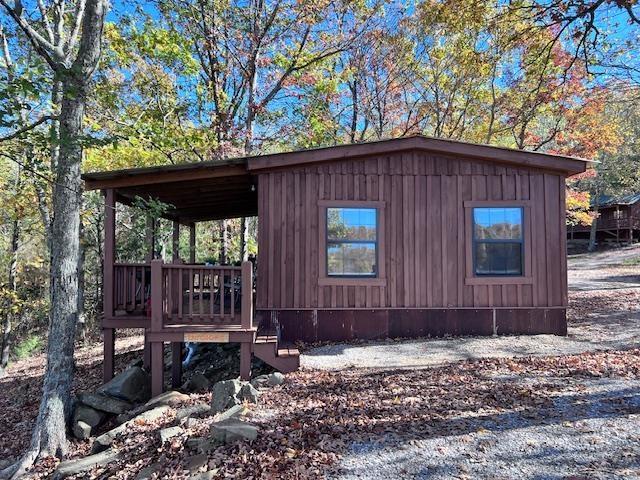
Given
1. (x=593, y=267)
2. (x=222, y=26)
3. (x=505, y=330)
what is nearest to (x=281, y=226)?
(x=505, y=330)

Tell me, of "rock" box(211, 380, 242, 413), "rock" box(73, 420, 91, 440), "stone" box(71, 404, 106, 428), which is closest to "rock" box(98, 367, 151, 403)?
"stone" box(71, 404, 106, 428)

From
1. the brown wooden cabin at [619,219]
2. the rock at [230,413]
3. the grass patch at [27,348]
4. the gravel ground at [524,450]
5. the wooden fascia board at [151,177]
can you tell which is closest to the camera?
the gravel ground at [524,450]

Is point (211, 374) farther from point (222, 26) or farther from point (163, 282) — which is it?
point (222, 26)

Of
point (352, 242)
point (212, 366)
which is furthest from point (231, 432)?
point (352, 242)

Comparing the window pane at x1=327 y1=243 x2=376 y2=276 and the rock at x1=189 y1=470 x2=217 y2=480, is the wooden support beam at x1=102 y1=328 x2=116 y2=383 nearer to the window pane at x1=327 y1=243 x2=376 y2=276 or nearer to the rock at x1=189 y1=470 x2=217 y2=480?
the window pane at x1=327 y1=243 x2=376 y2=276

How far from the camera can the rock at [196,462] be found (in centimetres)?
334

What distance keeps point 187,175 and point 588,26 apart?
20.1ft

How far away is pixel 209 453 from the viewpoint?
3.51 metres

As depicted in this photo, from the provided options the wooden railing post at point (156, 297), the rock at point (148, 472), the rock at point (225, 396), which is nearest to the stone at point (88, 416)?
the wooden railing post at point (156, 297)

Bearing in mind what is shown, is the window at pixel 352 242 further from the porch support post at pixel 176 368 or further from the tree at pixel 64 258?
the tree at pixel 64 258

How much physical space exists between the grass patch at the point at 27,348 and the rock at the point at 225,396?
13153 mm

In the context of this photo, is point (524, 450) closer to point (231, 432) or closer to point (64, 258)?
point (231, 432)

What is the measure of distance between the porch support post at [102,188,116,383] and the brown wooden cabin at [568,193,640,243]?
29.4 meters

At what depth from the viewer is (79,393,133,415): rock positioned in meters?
5.77
